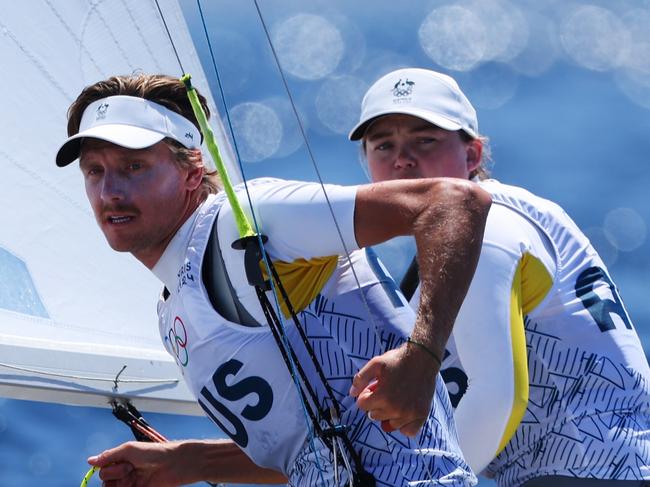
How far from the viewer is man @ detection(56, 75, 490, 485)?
1342 millimetres

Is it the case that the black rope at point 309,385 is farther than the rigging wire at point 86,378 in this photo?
No

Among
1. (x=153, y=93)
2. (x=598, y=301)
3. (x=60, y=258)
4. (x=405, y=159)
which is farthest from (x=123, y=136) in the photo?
(x=60, y=258)

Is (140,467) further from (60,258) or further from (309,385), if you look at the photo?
(60,258)

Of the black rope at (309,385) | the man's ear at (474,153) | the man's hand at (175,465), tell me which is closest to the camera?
the black rope at (309,385)

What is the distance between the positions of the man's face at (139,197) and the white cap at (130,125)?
1.0 inches

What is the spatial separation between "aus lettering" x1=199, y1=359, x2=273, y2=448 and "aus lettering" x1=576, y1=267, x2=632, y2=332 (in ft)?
1.78

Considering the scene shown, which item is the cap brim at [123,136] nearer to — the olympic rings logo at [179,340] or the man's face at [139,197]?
the man's face at [139,197]

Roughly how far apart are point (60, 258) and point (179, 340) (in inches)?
37.2

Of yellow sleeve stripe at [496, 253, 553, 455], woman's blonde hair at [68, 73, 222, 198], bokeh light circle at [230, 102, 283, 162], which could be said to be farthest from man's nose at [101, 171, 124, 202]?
bokeh light circle at [230, 102, 283, 162]

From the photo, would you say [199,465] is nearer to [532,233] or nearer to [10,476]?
[532,233]

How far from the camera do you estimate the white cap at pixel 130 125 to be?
162cm

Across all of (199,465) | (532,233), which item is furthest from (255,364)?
(532,233)

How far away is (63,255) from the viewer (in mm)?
2449

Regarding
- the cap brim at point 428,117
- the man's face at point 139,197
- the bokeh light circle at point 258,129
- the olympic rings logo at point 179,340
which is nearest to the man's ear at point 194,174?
the man's face at point 139,197
